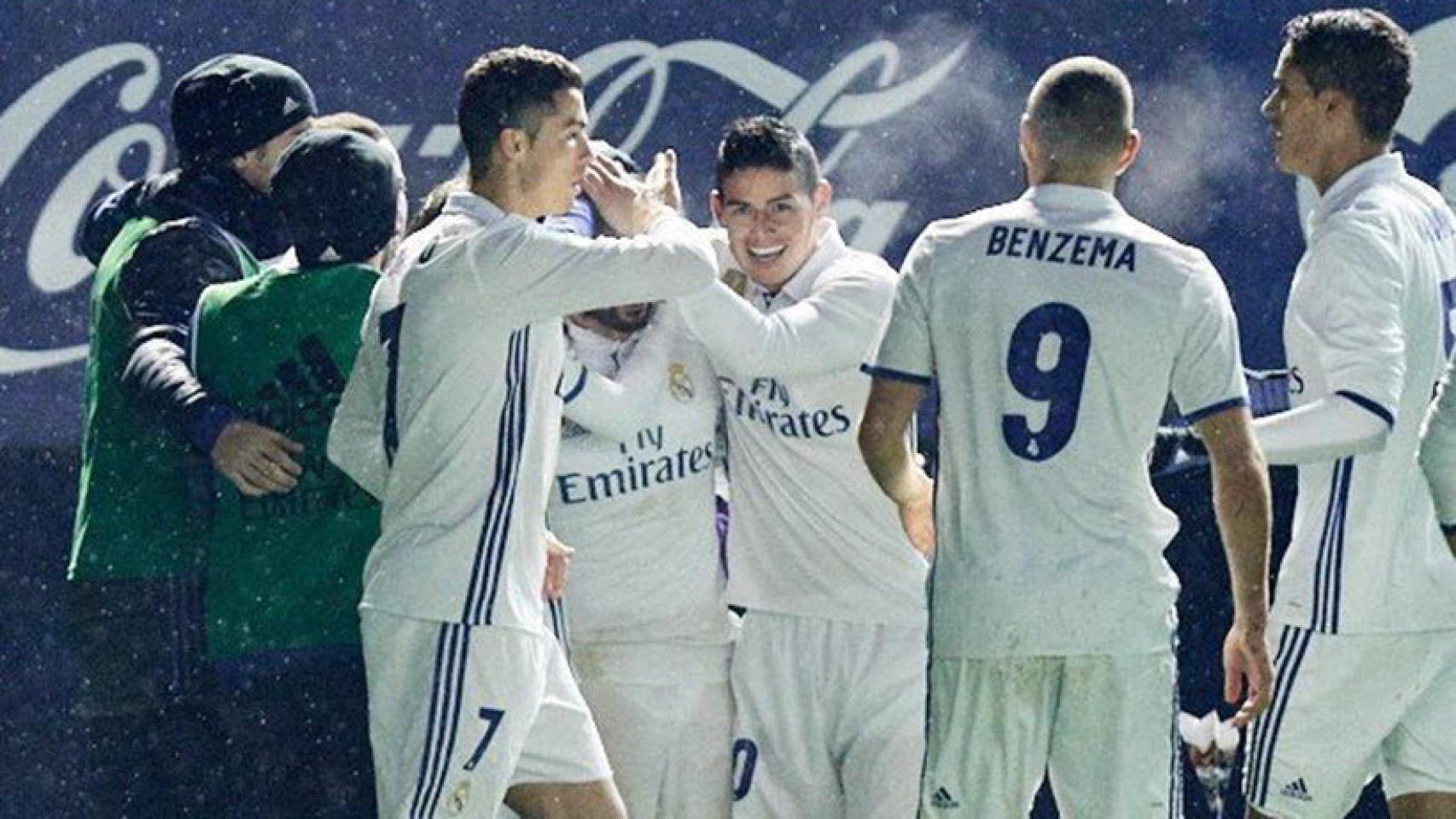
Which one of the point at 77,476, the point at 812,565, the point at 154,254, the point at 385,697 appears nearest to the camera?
the point at 385,697

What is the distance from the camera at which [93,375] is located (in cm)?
785

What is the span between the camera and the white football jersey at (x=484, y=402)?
686 cm

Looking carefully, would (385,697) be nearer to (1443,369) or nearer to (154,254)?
(154,254)

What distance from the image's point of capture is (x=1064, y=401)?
22.8 ft

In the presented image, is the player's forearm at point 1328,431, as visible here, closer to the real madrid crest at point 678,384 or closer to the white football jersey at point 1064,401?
the white football jersey at point 1064,401

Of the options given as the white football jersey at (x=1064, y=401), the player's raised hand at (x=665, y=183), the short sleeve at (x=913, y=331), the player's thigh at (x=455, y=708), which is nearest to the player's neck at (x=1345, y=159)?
the white football jersey at (x=1064, y=401)

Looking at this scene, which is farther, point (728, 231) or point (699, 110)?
point (699, 110)

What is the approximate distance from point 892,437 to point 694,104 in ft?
7.61

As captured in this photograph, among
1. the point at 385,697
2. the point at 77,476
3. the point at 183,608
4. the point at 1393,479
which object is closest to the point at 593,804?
the point at 385,697

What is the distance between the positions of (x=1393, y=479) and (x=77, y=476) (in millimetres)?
3233

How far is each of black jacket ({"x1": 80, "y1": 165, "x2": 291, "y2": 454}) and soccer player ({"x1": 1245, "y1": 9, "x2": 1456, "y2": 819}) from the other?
205 centimetres

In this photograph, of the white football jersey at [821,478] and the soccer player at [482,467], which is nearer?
the soccer player at [482,467]

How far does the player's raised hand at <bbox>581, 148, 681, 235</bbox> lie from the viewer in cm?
777

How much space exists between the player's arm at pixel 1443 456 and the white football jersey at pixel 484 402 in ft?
5.49
